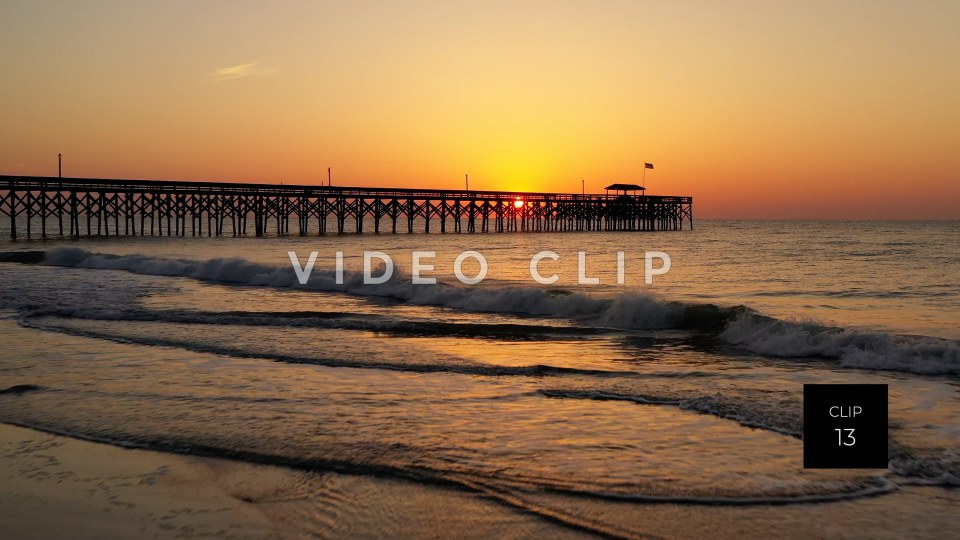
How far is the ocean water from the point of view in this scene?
191 inches

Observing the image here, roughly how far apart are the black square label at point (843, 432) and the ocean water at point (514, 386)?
0.10 metres

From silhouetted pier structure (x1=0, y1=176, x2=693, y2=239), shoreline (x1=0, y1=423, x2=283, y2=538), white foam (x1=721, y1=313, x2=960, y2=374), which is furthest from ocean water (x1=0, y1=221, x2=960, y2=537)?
silhouetted pier structure (x1=0, y1=176, x2=693, y2=239)

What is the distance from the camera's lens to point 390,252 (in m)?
36.0

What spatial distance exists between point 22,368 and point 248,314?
229 inches

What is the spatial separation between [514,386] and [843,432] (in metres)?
3.51

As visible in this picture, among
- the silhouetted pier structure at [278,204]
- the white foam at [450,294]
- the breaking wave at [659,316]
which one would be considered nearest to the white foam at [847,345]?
the breaking wave at [659,316]

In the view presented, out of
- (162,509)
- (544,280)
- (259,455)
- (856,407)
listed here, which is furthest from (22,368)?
(544,280)

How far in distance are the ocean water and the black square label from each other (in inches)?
4.1

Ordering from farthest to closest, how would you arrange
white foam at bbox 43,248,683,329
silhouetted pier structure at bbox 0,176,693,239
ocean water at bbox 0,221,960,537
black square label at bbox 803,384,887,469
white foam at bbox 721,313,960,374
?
silhouetted pier structure at bbox 0,176,693,239 < white foam at bbox 43,248,683,329 < white foam at bbox 721,313,960,374 < ocean water at bbox 0,221,960,537 < black square label at bbox 803,384,887,469

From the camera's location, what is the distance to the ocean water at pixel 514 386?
15.9 feet

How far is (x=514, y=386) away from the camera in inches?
306

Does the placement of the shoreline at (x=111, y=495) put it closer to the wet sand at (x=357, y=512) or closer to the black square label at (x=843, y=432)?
the wet sand at (x=357, y=512)

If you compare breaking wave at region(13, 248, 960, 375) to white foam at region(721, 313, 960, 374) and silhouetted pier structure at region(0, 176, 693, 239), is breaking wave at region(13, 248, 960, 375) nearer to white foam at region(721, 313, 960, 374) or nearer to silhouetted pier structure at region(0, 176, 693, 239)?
white foam at region(721, 313, 960, 374)

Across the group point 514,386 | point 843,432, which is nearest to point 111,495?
point 514,386
